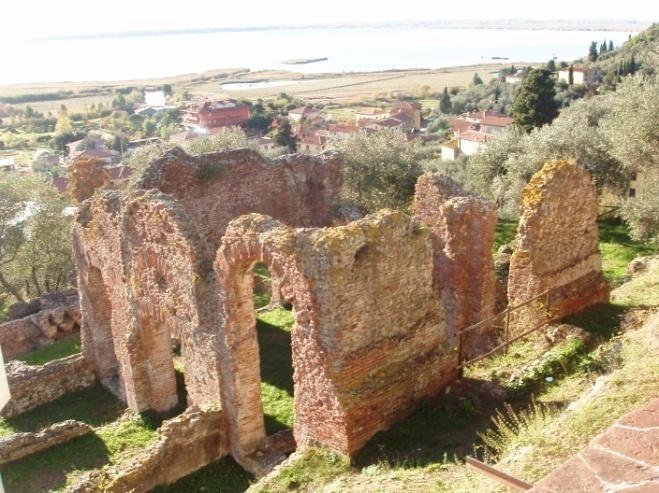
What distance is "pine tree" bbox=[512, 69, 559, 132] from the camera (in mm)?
42875

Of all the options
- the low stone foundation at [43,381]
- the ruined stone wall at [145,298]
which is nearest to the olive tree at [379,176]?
the ruined stone wall at [145,298]

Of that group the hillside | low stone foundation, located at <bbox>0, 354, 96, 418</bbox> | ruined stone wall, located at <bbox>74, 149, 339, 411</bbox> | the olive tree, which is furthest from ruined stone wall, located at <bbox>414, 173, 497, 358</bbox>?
the hillside

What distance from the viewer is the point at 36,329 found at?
2152 centimetres

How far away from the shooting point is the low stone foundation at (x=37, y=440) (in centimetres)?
1320

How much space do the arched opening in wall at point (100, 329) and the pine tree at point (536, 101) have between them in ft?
108

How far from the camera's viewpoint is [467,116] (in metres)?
76.6

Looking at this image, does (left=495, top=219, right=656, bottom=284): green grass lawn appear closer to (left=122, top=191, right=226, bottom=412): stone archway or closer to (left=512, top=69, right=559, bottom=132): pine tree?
(left=122, top=191, right=226, bottom=412): stone archway

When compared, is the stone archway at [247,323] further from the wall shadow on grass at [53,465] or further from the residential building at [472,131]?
the residential building at [472,131]

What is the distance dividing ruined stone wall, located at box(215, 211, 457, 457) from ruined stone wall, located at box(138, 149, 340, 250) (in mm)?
8424

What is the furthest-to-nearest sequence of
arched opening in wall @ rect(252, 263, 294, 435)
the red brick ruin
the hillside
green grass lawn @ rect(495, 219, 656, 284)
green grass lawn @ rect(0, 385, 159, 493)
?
the hillside < green grass lawn @ rect(495, 219, 656, 284) < arched opening in wall @ rect(252, 263, 294, 435) < green grass lawn @ rect(0, 385, 159, 493) < the red brick ruin

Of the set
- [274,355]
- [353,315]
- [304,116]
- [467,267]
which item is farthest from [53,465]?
[304,116]

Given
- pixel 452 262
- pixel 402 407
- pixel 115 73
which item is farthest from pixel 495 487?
pixel 115 73

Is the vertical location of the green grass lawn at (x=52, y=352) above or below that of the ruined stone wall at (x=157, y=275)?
below

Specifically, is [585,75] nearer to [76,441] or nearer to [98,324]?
[98,324]
